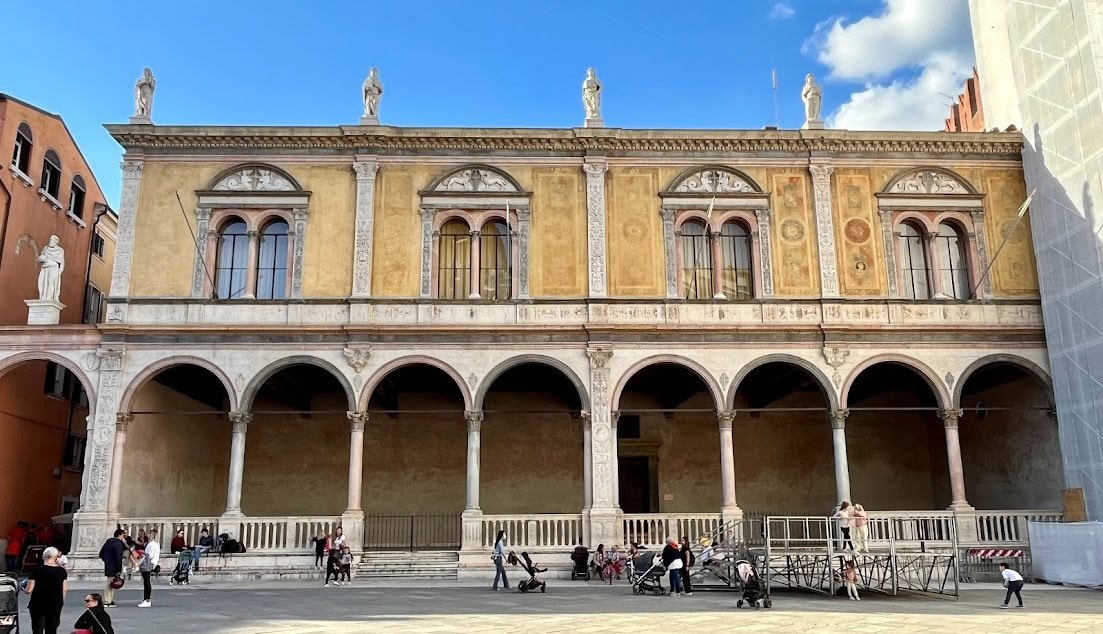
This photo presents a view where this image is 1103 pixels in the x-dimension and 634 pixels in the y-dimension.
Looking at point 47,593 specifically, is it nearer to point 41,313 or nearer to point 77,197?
point 41,313

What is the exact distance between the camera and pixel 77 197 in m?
27.8

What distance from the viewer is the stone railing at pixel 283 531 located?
19906 mm

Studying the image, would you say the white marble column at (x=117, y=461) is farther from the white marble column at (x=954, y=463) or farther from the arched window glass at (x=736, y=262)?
the white marble column at (x=954, y=463)

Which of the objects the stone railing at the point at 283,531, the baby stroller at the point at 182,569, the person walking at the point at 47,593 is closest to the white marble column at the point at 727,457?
the stone railing at the point at 283,531

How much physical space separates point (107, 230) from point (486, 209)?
15578 mm

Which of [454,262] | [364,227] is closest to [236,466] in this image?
[364,227]

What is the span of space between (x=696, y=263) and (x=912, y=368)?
5.87 meters

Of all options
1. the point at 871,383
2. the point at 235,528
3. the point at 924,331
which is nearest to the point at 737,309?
the point at 924,331

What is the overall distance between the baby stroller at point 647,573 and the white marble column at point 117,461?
1187 cm

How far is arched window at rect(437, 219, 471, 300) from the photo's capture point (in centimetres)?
2209

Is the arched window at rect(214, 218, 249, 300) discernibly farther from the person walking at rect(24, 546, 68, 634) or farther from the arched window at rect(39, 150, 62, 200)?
the person walking at rect(24, 546, 68, 634)

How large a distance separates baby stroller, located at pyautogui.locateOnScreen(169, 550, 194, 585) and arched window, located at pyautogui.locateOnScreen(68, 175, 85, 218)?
13965mm

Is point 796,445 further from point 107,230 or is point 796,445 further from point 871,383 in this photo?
point 107,230

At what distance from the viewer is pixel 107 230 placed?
29891 mm
